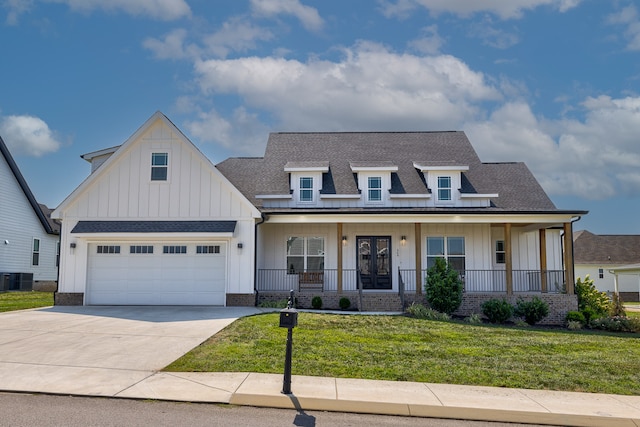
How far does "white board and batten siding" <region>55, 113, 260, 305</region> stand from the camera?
17.6 meters

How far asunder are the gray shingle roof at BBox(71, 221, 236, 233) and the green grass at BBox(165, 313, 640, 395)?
4.27 metres

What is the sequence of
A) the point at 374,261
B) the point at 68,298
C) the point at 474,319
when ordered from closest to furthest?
the point at 474,319 < the point at 68,298 < the point at 374,261

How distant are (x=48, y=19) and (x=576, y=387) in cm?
1684

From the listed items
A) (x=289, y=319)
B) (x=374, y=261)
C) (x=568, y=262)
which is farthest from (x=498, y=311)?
(x=289, y=319)

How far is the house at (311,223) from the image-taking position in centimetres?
1762

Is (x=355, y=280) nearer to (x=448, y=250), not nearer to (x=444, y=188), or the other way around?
(x=448, y=250)

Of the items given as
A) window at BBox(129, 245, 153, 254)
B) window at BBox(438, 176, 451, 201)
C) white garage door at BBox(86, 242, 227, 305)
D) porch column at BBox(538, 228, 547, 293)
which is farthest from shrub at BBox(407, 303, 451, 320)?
window at BBox(129, 245, 153, 254)

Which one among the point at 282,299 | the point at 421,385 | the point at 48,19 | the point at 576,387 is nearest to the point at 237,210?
the point at 282,299

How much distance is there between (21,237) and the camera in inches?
1118

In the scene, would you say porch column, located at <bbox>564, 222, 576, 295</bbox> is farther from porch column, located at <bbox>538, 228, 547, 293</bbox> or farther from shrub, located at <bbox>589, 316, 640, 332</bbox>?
shrub, located at <bbox>589, 316, 640, 332</bbox>

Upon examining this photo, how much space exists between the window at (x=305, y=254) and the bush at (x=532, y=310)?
7271mm

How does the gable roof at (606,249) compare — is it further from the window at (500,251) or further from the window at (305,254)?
the window at (305,254)

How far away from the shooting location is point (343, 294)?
712 inches

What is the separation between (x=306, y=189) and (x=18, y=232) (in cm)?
1762
